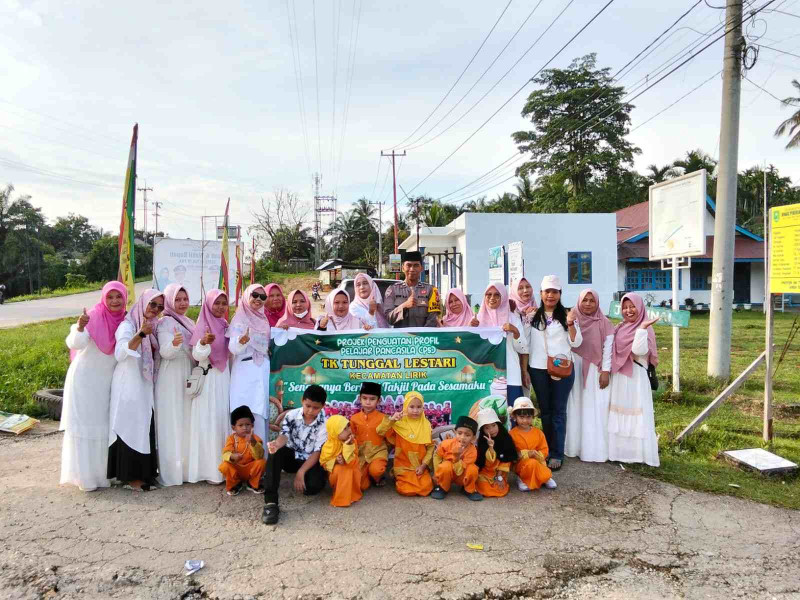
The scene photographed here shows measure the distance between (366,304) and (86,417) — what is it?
2560 millimetres

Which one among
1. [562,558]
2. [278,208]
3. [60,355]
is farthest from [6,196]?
[562,558]

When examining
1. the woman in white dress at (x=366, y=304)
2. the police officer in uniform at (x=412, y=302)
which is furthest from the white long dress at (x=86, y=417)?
the police officer in uniform at (x=412, y=302)

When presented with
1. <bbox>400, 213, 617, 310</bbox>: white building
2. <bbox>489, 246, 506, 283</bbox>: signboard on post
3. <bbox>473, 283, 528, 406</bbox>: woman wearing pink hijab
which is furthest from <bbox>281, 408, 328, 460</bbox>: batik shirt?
<bbox>400, 213, 617, 310</bbox>: white building

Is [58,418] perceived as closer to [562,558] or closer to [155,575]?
[155,575]

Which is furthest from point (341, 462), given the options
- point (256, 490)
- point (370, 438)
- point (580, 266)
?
point (580, 266)

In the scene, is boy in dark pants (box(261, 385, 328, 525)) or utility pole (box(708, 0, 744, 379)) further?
utility pole (box(708, 0, 744, 379))

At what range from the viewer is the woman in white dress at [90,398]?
4184 mm

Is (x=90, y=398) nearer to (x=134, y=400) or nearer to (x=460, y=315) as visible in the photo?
(x=134, y=400)

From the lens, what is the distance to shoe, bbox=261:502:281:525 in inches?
144

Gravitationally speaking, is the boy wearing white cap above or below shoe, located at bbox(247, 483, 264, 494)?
above

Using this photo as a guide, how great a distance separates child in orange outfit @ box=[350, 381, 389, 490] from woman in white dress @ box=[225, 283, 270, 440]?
79 centimetres

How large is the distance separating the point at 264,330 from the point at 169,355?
781 millimetres

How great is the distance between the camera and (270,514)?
3.71 meters

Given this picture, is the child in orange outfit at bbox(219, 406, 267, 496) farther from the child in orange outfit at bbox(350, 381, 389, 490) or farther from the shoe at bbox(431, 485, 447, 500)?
the shoe at bbox(431, 485, 447, 500)
